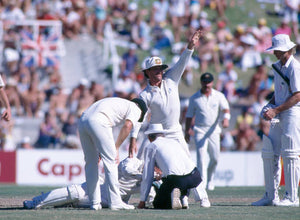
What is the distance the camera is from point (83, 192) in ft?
33.8

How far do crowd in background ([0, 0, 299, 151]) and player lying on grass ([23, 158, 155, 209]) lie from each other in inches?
361

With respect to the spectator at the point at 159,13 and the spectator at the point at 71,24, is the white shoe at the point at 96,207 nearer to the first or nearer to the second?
the spectator at the point at 71,24

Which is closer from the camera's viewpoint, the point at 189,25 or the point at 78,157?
the point at 78,157

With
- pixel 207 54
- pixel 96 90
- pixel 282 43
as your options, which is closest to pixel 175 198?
pixel 282 43

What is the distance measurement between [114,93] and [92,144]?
478 inches

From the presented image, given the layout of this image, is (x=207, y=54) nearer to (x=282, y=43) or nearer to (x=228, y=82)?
(x=228, y=82)

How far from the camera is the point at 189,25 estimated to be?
1128 inches

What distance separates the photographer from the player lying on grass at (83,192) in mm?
10188

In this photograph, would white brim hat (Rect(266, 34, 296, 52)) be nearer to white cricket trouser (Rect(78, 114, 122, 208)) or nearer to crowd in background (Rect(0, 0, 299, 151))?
white cricket trouser (Rect(78, 114, 122, 208))

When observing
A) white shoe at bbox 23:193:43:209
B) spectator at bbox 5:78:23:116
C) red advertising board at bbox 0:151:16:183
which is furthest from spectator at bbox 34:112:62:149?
white shoe at bbox 23:193:43:209

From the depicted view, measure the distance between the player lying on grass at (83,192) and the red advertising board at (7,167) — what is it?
9.37 metres

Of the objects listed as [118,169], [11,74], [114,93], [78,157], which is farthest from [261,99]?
[118,169]

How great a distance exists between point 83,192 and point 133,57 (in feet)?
47.9

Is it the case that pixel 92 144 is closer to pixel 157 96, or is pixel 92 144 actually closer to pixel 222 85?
pixel 157 96
